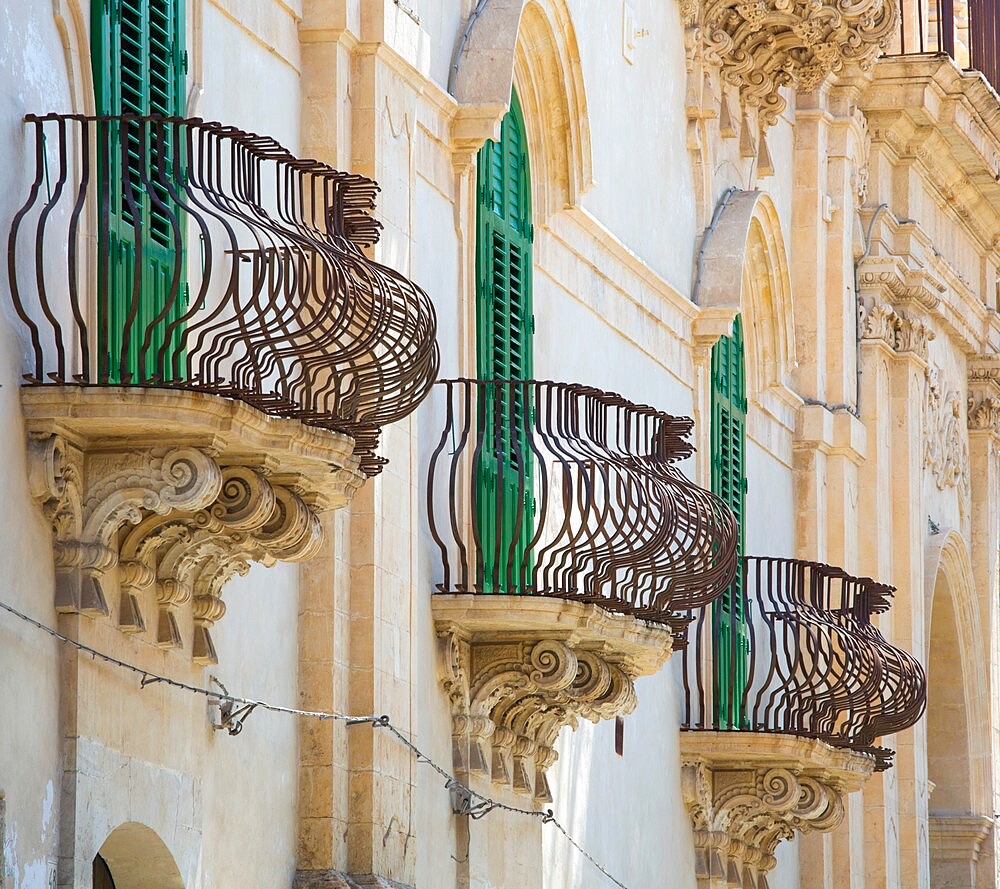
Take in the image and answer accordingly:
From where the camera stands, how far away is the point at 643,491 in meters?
12.9

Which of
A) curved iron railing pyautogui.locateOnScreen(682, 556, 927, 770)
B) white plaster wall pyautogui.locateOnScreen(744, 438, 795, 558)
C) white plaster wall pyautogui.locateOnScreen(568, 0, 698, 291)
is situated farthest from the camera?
white plaster wall pyautogui.locateOnScreen(744, 438, 795, 558)

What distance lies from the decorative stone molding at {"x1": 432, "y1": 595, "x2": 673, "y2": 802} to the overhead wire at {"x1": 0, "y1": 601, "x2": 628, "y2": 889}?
144mm

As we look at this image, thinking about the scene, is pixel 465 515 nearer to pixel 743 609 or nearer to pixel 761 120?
pixel 743 609

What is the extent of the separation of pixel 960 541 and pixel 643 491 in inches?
448

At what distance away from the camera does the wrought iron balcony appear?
2298cm

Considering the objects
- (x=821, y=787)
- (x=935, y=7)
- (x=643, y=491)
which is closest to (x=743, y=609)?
(x=821, y=787)

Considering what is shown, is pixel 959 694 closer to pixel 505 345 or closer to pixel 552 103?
pixel 552 103

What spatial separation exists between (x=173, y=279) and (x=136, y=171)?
73cm

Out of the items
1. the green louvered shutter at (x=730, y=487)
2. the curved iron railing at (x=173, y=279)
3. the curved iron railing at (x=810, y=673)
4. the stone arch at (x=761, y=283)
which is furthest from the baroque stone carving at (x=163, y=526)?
the stone arch at (x=761, y=283)

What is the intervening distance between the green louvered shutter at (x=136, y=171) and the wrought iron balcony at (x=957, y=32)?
42.9ft

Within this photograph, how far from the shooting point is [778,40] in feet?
61.2

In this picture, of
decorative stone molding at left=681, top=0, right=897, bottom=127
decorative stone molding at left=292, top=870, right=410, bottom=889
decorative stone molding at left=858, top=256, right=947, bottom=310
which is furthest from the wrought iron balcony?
decorative stone molding at left=292, top=870, right=410, bottom=889

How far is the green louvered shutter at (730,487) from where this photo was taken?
16.9 m

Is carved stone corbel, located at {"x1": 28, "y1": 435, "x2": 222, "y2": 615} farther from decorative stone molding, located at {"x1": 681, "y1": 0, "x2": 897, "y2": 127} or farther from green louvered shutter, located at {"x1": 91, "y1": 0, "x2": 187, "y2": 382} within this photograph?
decorative stone molding, located at {"x1": 681, "y1": 0, "x2": 897, "y2": 127}
